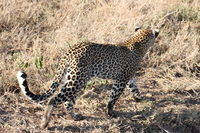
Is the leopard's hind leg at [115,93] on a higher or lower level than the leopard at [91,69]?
lower

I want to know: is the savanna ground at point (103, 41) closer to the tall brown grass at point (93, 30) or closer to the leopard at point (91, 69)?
the tall brown grass at point (93, 30)

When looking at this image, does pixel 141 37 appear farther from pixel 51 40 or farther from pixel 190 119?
pixel 51 40

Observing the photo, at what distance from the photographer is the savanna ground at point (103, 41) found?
5004 mm

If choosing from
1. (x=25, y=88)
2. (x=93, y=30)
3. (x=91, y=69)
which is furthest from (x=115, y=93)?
(x=93, y=30)

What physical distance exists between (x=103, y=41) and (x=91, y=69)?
180 cm

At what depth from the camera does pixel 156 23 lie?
765 cm

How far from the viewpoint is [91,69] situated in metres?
4.71

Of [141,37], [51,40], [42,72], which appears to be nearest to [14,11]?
[51,40]

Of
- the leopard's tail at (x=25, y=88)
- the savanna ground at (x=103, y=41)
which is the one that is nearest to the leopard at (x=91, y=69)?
the leopard's tail at (x=25, y=88)

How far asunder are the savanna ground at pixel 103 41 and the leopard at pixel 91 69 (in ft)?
1.09

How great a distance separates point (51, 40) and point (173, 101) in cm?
302

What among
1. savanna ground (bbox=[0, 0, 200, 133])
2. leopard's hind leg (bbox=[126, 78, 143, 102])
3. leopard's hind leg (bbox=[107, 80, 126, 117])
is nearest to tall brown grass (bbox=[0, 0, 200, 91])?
savanna ground (bbox=[0, 0, 200, 133])

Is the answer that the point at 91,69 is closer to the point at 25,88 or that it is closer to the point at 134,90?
the point at 25,88

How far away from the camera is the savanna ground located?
5004 millimetres
